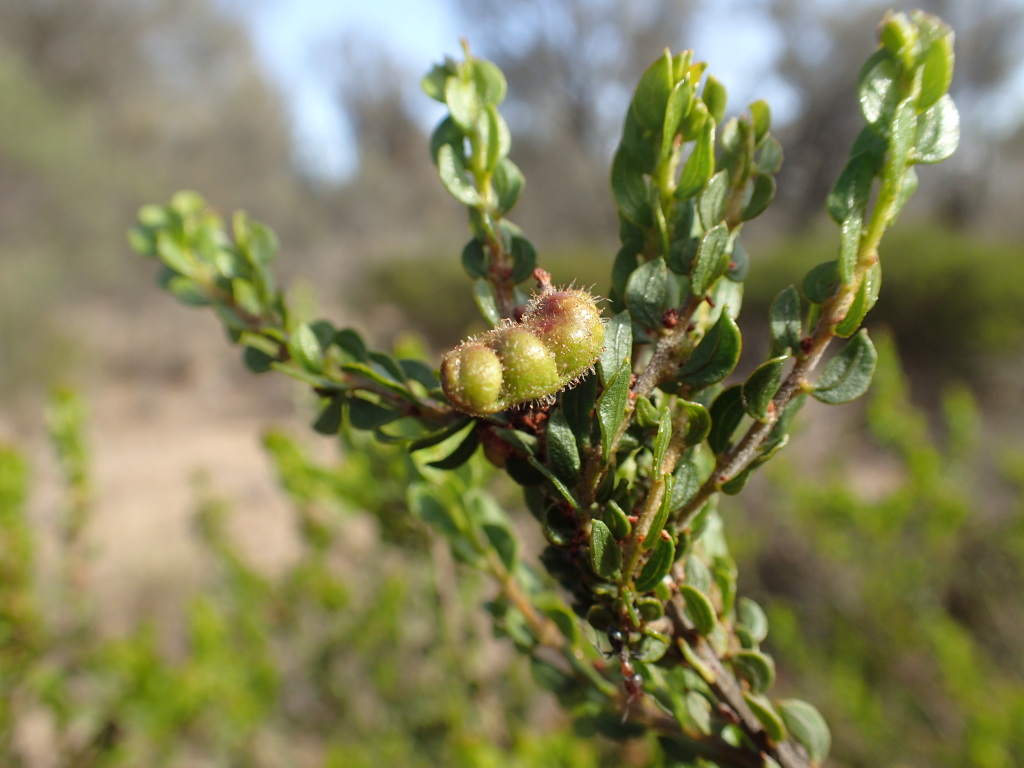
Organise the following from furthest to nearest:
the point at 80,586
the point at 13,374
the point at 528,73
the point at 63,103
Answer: the point at 528,73 → the point at 63,103 → the point at 13,374 → the point at 80,586

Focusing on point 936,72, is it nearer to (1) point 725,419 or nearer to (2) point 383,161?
(1) point 725,419

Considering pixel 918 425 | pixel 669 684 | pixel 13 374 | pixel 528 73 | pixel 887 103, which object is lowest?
pixel 669 684

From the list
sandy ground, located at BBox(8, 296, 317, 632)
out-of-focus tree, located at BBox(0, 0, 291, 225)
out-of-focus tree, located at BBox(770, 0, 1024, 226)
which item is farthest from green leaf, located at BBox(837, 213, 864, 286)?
out-of-focus tree, located at BBox(0, 0, 291, 225)

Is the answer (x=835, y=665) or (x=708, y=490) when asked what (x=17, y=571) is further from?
(x=835, y=665)

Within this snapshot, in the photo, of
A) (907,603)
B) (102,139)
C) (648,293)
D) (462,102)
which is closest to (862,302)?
(648,293)

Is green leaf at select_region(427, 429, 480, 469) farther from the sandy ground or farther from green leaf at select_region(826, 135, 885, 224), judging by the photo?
the sandy ground

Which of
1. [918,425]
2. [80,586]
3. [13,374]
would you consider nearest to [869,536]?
[918,425]

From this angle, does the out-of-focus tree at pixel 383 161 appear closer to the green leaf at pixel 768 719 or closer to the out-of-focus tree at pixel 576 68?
the out-of-focus tree at pixel 576 68
